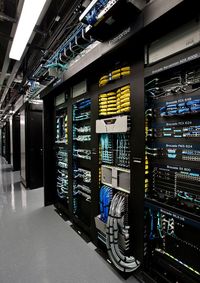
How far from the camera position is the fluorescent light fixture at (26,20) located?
5.98 ft

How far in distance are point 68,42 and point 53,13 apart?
1398 mm

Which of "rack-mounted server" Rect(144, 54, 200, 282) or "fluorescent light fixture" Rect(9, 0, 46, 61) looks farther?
"fluorescent light fixture" Rect(9, 0, 46, 61)

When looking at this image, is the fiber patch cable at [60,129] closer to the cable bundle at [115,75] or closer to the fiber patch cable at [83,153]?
the fiber patch cable at [83,153]

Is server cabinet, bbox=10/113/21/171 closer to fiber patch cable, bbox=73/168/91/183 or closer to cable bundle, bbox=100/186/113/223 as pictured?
fiber patch cable, bbox=73/168/91/183

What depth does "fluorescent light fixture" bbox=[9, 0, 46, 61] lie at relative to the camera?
1.82 m

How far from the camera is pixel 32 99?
5430mm

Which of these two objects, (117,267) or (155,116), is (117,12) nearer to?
(155,116)

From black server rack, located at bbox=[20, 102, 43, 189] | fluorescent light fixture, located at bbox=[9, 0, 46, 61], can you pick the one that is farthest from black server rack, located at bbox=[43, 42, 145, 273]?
black server rack, located at bbox=[20, 102, 43, 189]

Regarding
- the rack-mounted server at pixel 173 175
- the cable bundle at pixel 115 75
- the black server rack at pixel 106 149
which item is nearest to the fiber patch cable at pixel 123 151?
the black server rack at pixel 106 149

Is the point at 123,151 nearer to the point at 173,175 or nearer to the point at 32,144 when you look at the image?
the point at 173,175

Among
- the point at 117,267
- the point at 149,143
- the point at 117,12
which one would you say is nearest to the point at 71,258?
the point at 117,267

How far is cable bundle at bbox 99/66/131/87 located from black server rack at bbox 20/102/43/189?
3.92 metres

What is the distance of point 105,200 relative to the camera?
7.36ft

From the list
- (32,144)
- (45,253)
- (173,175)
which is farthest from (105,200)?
(32,144)
